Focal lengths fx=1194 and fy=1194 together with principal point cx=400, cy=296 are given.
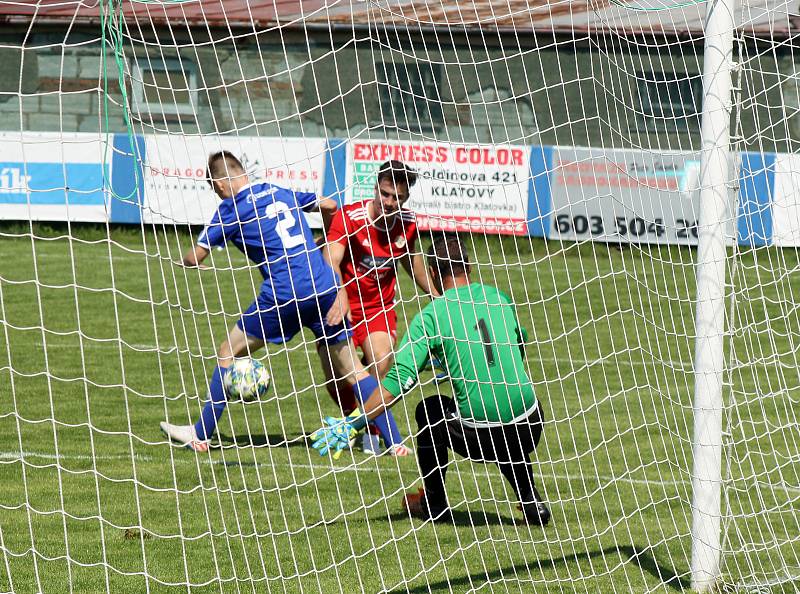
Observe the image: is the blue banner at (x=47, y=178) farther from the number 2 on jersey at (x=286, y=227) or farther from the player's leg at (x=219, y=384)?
the number 2 on jersey at (x=286, y=227)

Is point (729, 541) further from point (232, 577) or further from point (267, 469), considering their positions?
point (267, 469)

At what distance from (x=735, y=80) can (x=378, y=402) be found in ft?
6.75

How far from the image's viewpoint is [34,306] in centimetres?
1202

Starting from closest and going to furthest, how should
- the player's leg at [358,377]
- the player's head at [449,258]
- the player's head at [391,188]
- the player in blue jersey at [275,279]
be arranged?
the player's head at [449,258], the player's head at [391,188], the player in blue jersey at [275,279], the player's leg at [358,377]

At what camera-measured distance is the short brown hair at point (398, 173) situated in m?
5.67

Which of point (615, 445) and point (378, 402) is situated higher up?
point (378, 402)

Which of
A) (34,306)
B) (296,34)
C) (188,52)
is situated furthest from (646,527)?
(188,52)

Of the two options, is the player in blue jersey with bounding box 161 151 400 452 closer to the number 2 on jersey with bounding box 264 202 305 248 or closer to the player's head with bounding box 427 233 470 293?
the number 2 on jersey with bounding box 264 202 305 248

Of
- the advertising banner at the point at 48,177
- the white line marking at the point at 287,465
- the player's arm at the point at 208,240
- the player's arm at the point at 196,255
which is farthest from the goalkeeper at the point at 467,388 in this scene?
the advertising banner at the point at 48,177

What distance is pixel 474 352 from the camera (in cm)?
552

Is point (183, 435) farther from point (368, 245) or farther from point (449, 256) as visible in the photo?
point (449, 256)

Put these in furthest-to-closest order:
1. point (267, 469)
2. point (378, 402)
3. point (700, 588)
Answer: point (267, 469) → point (378, 402) → point (700, 588)

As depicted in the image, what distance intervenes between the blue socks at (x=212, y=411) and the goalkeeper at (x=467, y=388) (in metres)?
1.29

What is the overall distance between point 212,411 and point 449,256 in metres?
1.96
